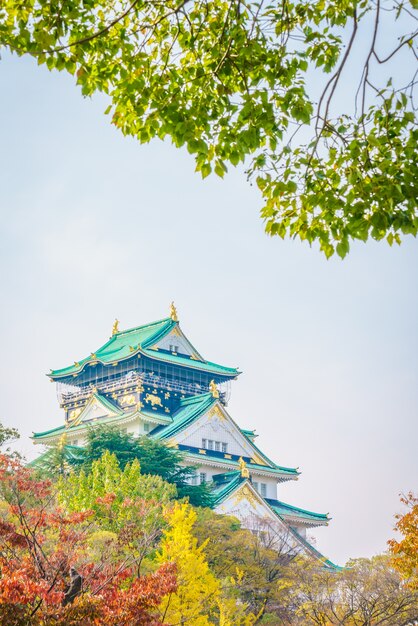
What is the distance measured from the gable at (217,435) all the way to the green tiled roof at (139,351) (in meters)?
4.97

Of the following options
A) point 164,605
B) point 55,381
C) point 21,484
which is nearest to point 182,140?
point 21,484

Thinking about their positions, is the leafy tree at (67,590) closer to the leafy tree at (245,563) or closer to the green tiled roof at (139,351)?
the leafy tree at (245,563)

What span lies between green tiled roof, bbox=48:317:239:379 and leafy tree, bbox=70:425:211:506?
12.4m

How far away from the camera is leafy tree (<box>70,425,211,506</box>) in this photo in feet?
112

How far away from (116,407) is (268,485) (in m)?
9.07

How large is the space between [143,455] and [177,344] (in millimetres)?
17447

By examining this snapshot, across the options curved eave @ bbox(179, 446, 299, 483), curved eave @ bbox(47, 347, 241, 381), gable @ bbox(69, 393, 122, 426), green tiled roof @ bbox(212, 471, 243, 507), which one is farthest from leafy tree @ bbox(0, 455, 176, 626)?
curved eave @ bbox(47, 347, 241, 381)

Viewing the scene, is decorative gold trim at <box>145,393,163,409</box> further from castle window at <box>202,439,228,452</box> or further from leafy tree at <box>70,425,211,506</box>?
leafy tree at <box>70,425,211,506</box>

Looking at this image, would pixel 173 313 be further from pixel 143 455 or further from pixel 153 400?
pixel 143 455

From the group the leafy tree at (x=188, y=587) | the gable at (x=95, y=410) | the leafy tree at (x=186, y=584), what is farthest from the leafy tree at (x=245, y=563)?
the gable at (x=95, y=410)

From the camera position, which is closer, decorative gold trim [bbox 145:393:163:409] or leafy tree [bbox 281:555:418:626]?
leafy tree [bbox 281:555:418:626]

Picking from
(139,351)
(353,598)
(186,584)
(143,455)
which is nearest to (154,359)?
(139,351)

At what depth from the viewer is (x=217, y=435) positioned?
45.6 metres

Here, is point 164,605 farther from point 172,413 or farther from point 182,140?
point 172,413
